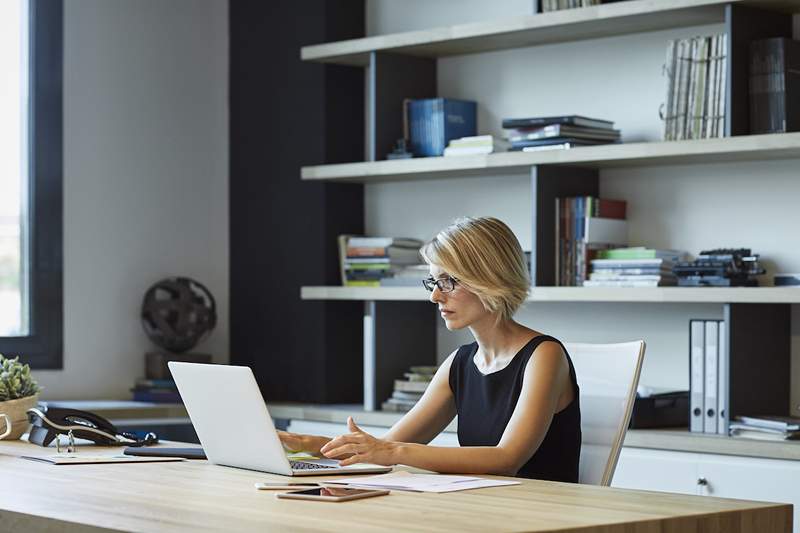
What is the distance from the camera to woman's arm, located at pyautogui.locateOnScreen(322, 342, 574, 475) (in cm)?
251

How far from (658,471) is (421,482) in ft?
4.90

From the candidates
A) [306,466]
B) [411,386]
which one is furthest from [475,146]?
[306,466]

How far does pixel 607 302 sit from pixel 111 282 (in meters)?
1.90

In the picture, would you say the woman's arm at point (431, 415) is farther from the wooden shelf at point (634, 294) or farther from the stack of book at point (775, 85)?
the stack of book at point (775, 85)

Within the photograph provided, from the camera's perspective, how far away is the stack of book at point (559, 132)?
4004 mm

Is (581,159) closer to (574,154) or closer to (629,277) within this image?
(574,154)

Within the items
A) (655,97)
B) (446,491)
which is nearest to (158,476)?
(446,491)

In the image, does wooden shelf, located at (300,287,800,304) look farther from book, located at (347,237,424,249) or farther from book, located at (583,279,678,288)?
book, located at (347,237,424,249)

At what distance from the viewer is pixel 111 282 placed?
4883mm

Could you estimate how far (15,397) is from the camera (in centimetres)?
324

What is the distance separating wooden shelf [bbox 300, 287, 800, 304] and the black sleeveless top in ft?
2.61

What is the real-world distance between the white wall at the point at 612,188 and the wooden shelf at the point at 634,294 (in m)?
0.17

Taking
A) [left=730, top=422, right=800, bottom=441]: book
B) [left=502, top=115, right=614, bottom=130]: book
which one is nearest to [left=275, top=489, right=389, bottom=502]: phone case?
[left=730, top=422, right=800, bottom=441]: book

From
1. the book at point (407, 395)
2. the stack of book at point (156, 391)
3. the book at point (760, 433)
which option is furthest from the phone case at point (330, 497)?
the stack of book at point (156, 391)
